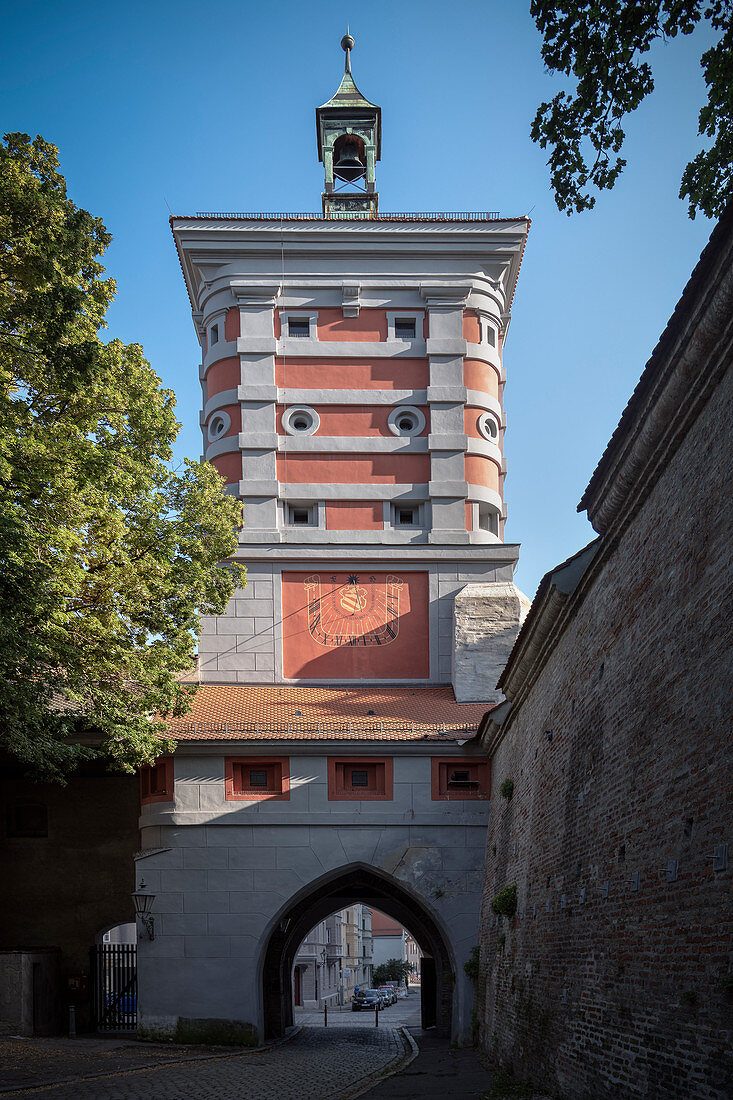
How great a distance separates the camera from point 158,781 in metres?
23.3

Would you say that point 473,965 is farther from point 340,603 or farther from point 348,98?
point 348,98

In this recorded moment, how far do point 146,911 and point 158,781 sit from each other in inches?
104

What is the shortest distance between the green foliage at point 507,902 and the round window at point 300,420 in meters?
16.4

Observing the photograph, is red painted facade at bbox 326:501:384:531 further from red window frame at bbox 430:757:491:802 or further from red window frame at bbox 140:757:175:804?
red window frame at bbox 140:757:175:804

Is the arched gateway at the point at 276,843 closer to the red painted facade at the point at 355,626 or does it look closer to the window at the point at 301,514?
the red painted facade at the point at 355,626

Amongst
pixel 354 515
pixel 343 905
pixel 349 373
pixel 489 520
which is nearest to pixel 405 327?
pixel 349 373

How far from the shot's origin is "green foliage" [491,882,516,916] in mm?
17078

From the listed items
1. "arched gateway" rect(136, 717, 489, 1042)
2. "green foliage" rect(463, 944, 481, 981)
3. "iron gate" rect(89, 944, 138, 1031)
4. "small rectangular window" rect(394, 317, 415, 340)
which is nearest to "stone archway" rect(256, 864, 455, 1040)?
"arched gateway" rect(136, 717, 489, 1042)

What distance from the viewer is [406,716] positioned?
24.7 meters

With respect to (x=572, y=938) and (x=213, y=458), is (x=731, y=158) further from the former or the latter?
(x=213, y=458)

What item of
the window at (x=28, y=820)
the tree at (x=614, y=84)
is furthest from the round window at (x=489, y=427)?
Answer: the tree at (x=614, y=84)

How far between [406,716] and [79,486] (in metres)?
11.4

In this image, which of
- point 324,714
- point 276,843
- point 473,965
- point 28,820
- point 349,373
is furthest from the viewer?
point 349,373

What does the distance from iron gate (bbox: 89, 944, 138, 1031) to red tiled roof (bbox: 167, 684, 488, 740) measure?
20.9ft
